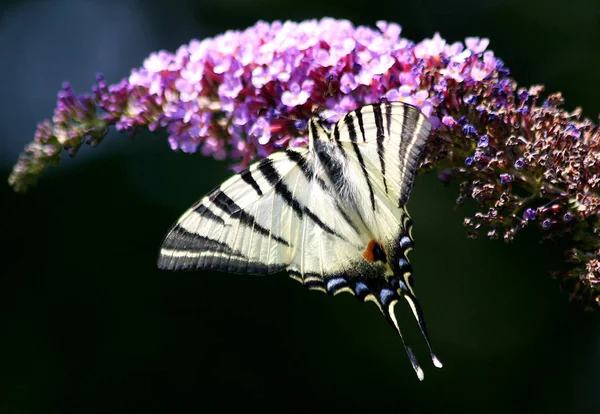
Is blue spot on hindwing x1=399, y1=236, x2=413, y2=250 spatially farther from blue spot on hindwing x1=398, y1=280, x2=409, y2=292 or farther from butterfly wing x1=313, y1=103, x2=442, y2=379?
blue spot on hindwing x1=398, y1=280, x2=409, y2=292

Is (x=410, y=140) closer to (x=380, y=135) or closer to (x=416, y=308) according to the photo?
(x=380, y=135)

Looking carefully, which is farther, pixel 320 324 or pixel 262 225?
pixel 320 324

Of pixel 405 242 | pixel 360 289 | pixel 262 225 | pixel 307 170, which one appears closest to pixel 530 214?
pixel 405 242

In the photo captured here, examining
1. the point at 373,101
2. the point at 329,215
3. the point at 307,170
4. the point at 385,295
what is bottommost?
the point at 385,295

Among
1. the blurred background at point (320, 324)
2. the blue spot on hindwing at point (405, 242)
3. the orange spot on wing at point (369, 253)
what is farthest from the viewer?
the blurred background at point (320, 324)

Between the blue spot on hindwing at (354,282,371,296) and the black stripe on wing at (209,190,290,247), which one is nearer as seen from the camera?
the black stripe on wing at (209,190,290,247)

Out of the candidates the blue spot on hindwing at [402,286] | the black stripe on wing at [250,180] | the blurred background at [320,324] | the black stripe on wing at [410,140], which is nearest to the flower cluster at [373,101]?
the black stripe on wing at [410,140]

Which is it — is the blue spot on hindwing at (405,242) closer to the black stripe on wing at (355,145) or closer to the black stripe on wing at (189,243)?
the black stripe on wing at (355,145)

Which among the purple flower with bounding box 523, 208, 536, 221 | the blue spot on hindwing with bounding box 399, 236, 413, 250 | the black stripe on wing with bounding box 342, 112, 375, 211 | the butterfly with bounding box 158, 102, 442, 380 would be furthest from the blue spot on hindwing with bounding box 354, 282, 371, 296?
the purple flower with bounding box 523, 208, 536, 221
